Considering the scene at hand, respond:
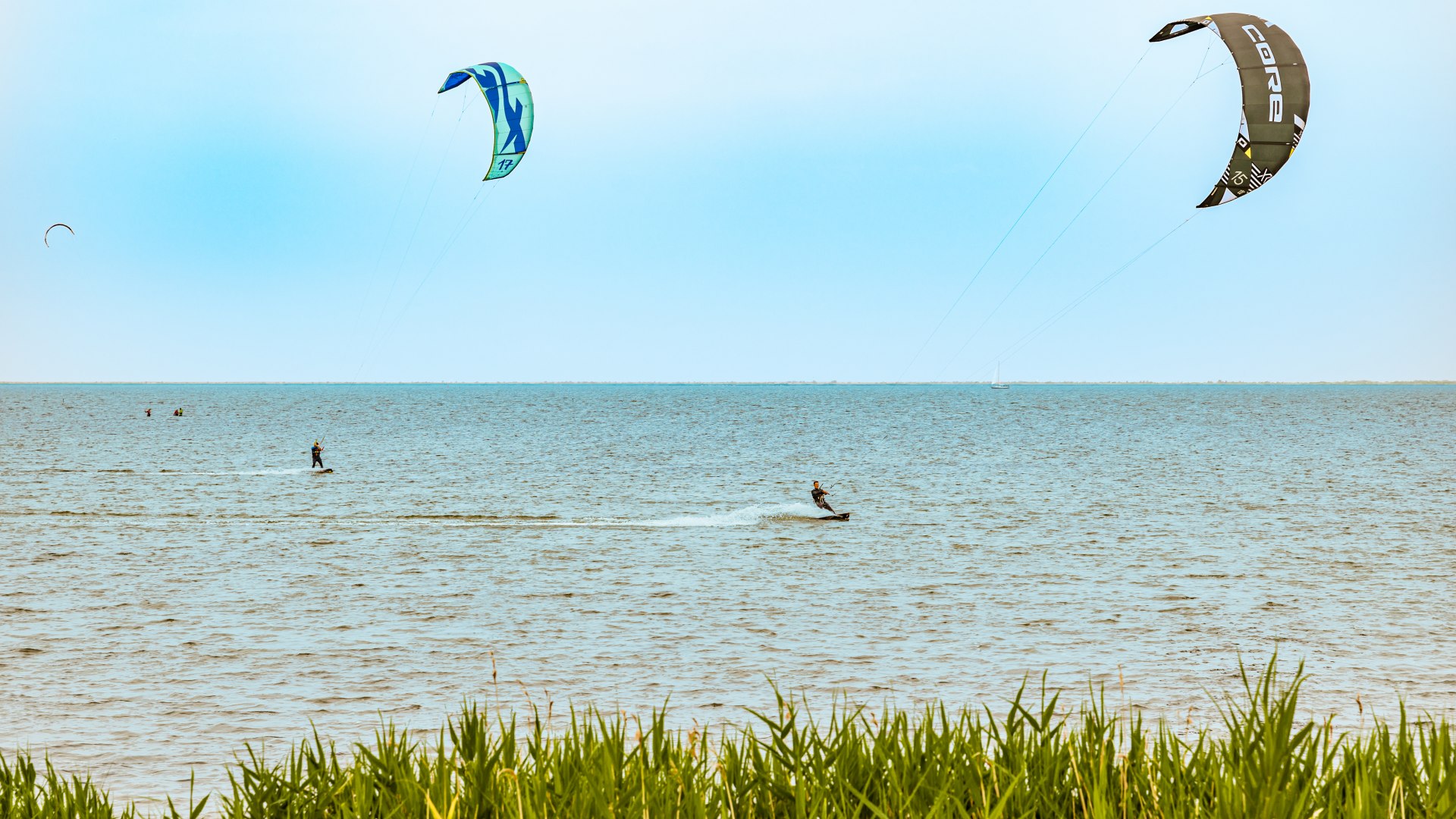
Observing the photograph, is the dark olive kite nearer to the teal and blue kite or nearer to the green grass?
the teal and blue kite

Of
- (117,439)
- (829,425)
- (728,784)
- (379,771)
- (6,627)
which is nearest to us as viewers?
(728,784)

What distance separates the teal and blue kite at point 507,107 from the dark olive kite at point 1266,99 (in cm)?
1400

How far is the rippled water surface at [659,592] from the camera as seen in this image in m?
14.6

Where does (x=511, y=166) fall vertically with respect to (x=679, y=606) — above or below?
A: above

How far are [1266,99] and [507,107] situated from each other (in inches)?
592

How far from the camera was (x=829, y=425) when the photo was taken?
116188 mm

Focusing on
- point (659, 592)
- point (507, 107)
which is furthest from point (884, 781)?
point (507, 107)

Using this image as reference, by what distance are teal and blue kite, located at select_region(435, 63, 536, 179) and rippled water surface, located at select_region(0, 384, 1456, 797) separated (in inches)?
348

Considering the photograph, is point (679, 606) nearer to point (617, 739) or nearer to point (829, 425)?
point (617, 739)

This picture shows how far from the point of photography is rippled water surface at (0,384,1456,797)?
48.1 feet

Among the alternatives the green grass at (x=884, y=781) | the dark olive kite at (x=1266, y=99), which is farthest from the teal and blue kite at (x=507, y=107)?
the green grass at (x=884, y=781)

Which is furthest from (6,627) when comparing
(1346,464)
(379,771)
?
(1346,464)

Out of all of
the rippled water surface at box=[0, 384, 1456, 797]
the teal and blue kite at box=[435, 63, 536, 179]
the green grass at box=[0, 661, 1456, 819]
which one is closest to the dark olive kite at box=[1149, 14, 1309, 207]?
the rippled water surface at box=[0, 384, 1456, 797]

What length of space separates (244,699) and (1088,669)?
10.6 m
